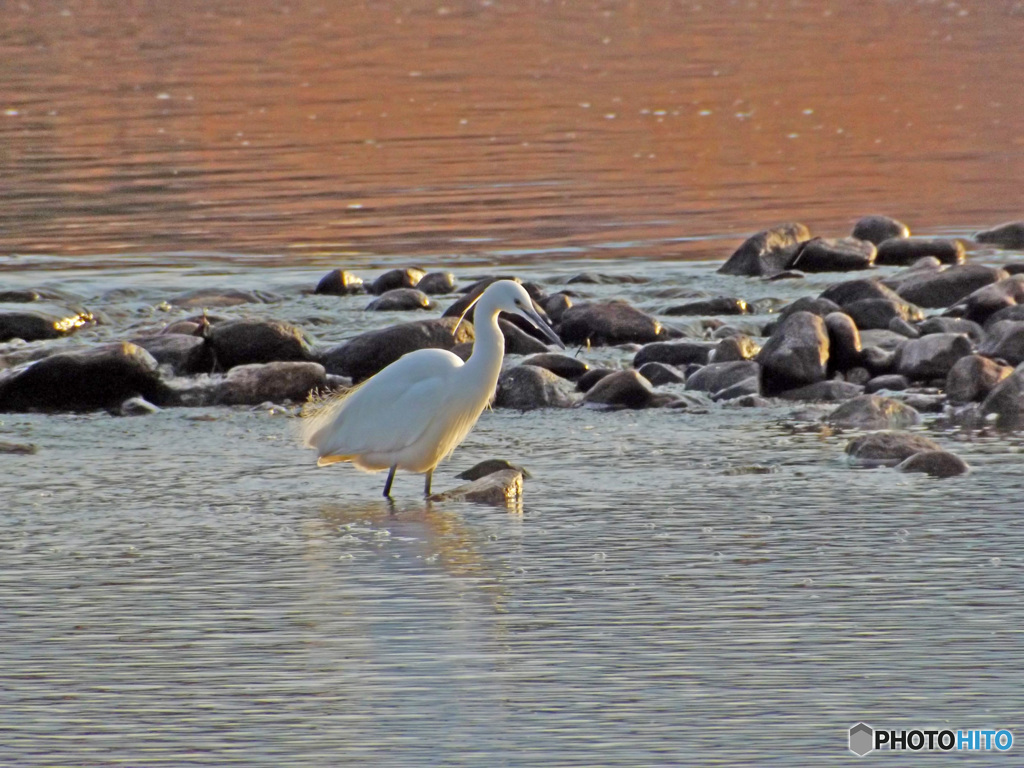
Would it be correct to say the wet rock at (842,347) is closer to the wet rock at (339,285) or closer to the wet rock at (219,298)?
the wet rock at (339,285)

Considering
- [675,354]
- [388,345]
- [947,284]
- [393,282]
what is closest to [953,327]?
[947,284]

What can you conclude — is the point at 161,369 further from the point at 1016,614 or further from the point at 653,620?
the point at 1016,614

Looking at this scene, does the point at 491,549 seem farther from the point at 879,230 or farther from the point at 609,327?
the point at 879,230

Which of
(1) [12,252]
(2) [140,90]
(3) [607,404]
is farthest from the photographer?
(2) [140,90]

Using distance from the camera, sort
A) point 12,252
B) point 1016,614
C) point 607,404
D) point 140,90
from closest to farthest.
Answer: point 1016,614 → point 607,404 → point 12,252 → point 140,90

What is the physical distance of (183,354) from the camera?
39.0 ft

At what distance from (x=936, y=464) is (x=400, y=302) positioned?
627cm

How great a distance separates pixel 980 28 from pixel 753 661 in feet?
134

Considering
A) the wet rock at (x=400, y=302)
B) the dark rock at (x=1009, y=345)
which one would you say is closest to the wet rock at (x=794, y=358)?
the dark rock at (x=1009, y=345)

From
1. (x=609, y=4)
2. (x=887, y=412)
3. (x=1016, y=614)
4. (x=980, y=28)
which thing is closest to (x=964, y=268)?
(x=887, y=412)

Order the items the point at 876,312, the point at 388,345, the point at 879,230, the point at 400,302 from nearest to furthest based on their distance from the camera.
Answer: the point at 388,345, the point at 876,312, the point at 400,302, the point at 879,230

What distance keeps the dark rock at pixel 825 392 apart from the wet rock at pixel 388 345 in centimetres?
224

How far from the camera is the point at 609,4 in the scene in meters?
58.4

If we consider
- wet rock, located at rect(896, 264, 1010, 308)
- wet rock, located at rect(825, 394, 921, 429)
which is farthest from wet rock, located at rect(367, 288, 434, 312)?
wet rock, located at rect(825, 394, 921, 429)
